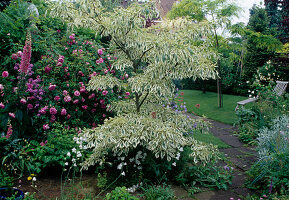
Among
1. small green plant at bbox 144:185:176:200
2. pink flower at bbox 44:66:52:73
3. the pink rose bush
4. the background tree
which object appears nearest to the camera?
small green plant at bbox 144:185:176:200

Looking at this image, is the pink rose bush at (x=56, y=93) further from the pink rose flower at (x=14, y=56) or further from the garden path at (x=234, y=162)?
the garden path at (x=234, y=162)

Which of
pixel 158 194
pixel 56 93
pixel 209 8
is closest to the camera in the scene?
pixel 158 194

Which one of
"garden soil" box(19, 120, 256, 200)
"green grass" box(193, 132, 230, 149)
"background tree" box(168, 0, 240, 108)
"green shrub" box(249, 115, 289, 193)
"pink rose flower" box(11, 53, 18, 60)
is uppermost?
"background tree" box(168, 0, 240, 108)

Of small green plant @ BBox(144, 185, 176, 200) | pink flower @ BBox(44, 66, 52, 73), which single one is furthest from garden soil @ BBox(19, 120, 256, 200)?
pink flower @ BBox(44, 66, 52, 73)

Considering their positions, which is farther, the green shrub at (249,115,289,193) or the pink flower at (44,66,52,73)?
the pink flower at (44,66,52,73)

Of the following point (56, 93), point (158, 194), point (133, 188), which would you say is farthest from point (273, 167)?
point (56, 93)

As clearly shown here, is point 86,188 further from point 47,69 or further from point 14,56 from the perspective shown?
point 14,56

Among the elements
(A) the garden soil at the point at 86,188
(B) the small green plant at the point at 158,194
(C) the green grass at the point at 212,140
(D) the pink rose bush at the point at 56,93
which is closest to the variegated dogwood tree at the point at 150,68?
(A) the garden soil at the point at 86,188

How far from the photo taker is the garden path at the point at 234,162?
2.86 metres

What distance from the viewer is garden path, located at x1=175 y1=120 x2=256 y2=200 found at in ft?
9.38

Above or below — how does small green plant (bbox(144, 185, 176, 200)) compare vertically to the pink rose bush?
below

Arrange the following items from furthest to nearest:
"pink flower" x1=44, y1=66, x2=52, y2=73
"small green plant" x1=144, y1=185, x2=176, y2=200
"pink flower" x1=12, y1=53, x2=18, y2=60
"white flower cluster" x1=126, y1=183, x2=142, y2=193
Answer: "pink flower" x1=44, y1=66, x2=52, y2=73, "pink flower" x1=12, y1=53, x2=18, y2=60, "white flower cluster" x1=126, y1=183, x2=142, y2=193, "small green plant" x1=144, y1=185, x2=176, y2=200

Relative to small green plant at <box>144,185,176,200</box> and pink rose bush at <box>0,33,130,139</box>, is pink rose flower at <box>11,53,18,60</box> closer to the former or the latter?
pink rose bush at <box>0,33,130,139</box>

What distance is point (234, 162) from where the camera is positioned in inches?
154
